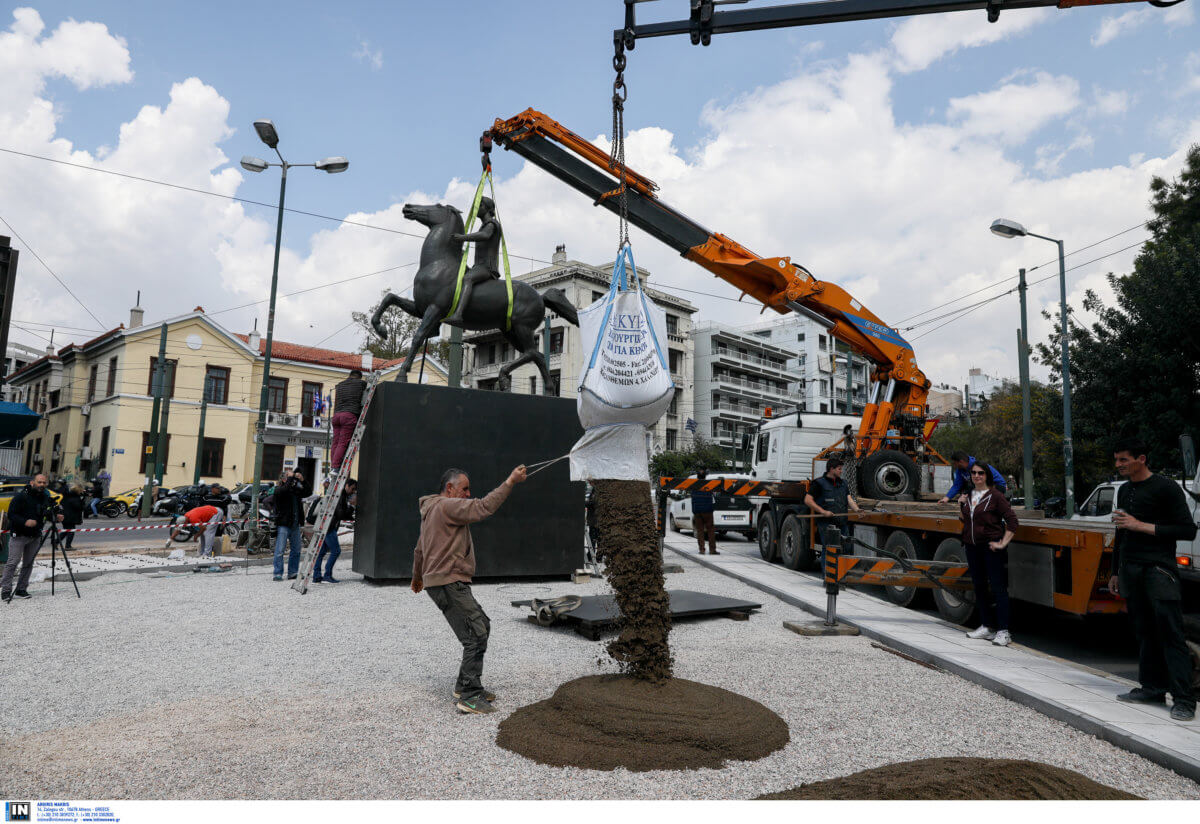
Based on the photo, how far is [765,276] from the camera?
1461 cm

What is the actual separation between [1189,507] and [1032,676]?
308 centimetres

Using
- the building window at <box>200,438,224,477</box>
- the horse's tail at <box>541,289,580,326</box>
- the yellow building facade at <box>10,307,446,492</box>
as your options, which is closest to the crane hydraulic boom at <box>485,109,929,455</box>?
the horse's tail at <box>541,289,580,326</box>

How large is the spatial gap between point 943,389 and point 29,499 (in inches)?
3926

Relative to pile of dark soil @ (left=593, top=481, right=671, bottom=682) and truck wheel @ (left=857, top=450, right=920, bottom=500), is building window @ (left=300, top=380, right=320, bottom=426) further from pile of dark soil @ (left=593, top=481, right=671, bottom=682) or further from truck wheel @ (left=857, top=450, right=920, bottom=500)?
pile of dark soil @ (left=593, top=481, right=671, bottom=682)

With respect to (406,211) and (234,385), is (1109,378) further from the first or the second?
(234,385)

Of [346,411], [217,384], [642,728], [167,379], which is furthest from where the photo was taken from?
[217,384]

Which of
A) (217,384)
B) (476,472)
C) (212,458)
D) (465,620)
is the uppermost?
(217,384)

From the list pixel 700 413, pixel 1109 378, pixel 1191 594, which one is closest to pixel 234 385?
pixel 700 413

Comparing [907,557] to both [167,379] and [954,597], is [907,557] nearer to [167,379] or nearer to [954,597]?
[954,597]

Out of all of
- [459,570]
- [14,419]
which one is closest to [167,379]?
[14,419]

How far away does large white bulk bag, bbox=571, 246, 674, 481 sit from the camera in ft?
17.2

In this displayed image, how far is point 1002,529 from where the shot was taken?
7.91 metres

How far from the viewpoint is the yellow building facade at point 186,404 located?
126ft

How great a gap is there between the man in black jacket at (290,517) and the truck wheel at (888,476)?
31.6 ft
